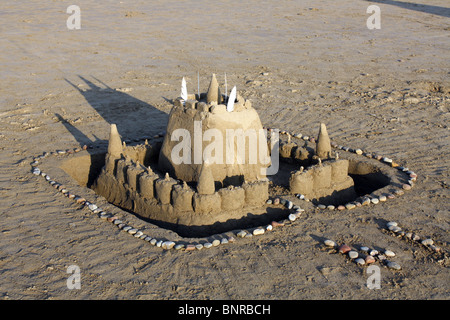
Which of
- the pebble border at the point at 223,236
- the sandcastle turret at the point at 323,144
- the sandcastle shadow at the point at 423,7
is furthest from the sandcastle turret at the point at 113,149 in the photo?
the sandcastle shadow at the point at 423,7

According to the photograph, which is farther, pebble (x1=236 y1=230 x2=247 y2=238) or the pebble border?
pebble (x1=236 y1=230 x2=247 y2=238)

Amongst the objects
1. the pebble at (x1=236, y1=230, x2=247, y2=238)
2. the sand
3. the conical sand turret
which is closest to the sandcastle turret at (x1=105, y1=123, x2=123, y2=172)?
the sand

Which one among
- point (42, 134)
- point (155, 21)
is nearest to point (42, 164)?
point (42, 134)

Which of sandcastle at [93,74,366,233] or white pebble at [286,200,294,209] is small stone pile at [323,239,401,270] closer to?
white pebble at [286,200,294,209]

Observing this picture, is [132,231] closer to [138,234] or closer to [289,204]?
[138,234]

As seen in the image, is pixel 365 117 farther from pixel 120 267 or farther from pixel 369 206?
pixel 120 267

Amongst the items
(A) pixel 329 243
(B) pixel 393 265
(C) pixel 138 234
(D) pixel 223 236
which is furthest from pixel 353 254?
(C) pixel 138 234
